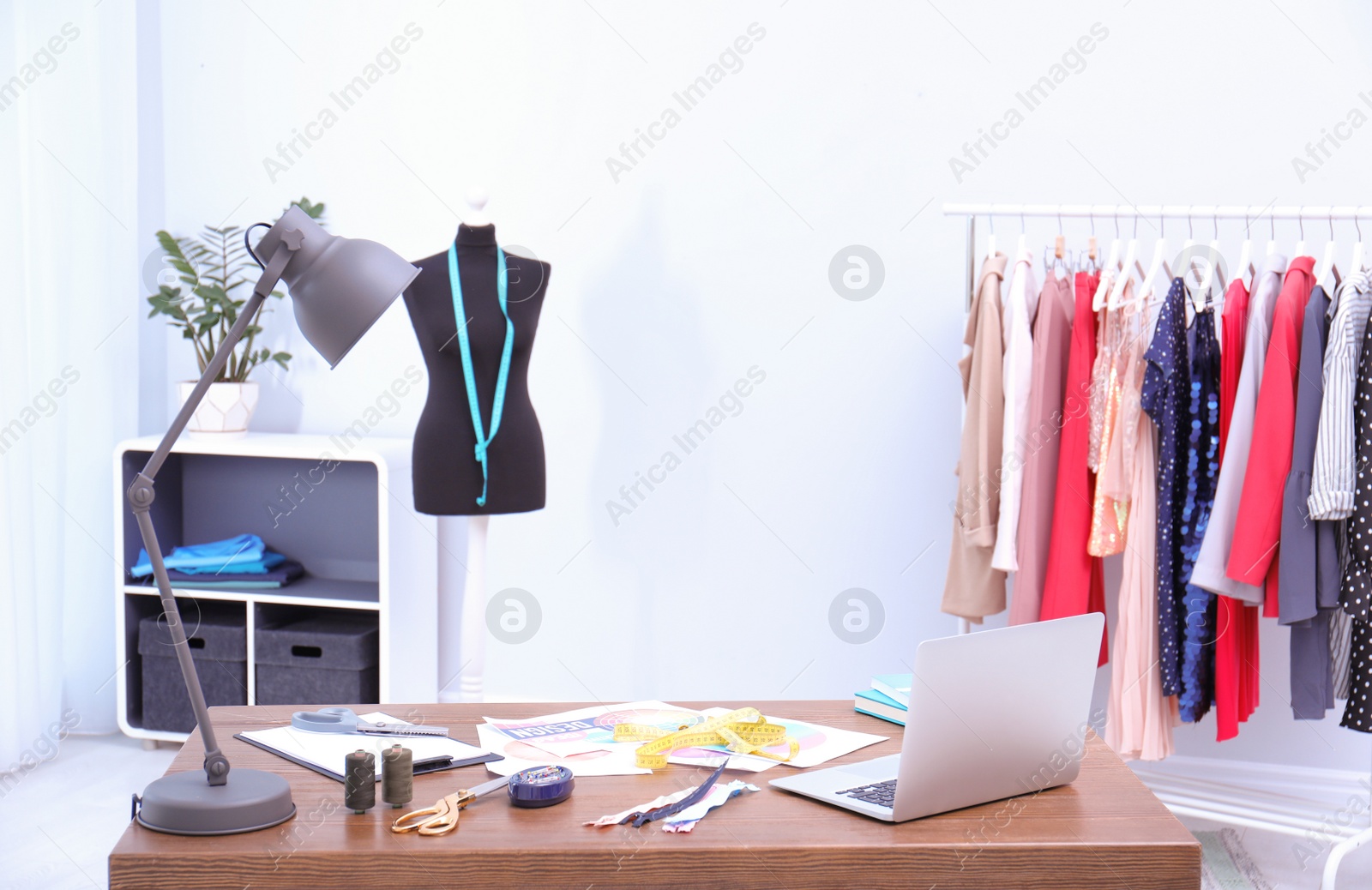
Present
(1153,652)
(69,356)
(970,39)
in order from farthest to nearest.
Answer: (69,356), (970,39), (1153,652)

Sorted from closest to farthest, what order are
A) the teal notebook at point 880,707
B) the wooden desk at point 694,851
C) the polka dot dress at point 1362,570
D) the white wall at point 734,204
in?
the wooden desk at point 694,851 < the teal notebook at point 880,707 < the polka dot dress at point 1362,570 < the white wall at point 734,204

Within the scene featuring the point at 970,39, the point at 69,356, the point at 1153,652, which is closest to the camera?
the point at 1153,652

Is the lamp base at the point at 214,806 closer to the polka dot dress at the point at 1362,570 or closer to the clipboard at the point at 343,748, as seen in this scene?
the clipboard at the point at 343,748

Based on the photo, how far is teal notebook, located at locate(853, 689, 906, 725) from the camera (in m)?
1.62

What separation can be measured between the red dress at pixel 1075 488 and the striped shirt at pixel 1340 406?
456 mm

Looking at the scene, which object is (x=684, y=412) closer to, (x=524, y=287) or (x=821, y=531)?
(x=821, y=531)

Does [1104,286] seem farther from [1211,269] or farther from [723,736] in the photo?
[723,736]

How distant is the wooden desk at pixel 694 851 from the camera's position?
3.71 ft

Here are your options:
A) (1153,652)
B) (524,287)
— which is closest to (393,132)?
(524,287)

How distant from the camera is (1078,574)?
102 inches

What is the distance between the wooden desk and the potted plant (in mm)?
2255

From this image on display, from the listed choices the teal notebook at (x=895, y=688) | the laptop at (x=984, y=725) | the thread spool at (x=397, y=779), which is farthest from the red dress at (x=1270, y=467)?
the thread spool at (x=397, y=779)

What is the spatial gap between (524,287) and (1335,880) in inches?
91.0

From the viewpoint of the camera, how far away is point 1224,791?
2.93 m
